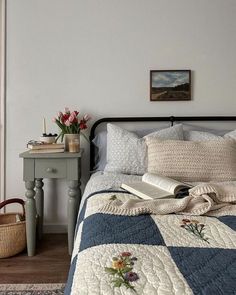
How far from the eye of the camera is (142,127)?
231cm

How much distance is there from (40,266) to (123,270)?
4.36 ft

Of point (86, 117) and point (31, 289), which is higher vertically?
point (86, 117)

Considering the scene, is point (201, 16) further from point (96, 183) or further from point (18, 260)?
point (18, 260)

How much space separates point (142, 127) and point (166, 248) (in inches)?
63.4

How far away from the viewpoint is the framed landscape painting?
228 cm

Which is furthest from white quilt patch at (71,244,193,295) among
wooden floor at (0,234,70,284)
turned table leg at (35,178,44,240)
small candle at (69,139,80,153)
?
turned table leg at (35,178,44,240)

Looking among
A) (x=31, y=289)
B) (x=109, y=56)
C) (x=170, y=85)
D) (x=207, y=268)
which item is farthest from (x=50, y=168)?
(x=207, y=268)

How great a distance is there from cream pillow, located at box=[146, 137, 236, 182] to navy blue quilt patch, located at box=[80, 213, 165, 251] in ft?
2.32

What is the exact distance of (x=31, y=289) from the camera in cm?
151

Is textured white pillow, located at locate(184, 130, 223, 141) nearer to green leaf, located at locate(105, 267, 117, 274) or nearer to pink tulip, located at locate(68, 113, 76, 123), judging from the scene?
pink tulip, located at locate(68, 113, 76, 123)

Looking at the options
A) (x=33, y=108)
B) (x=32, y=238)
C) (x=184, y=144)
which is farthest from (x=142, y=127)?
(x=32, y=238)

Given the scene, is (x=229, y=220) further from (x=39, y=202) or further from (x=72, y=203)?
(x=39, y=202)

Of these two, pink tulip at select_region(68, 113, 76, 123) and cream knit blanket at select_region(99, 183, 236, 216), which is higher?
pink tulip at select_region(68, 113, 76, 123)

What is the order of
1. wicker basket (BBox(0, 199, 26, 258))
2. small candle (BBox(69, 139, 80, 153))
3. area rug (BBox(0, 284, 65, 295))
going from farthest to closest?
1. small candle (BBox(69, 139, 80, 153))
2. wicker basket (BBox(0, 199, 26, 258))
3. area rug (BBox(0, 284, 65, 295))
